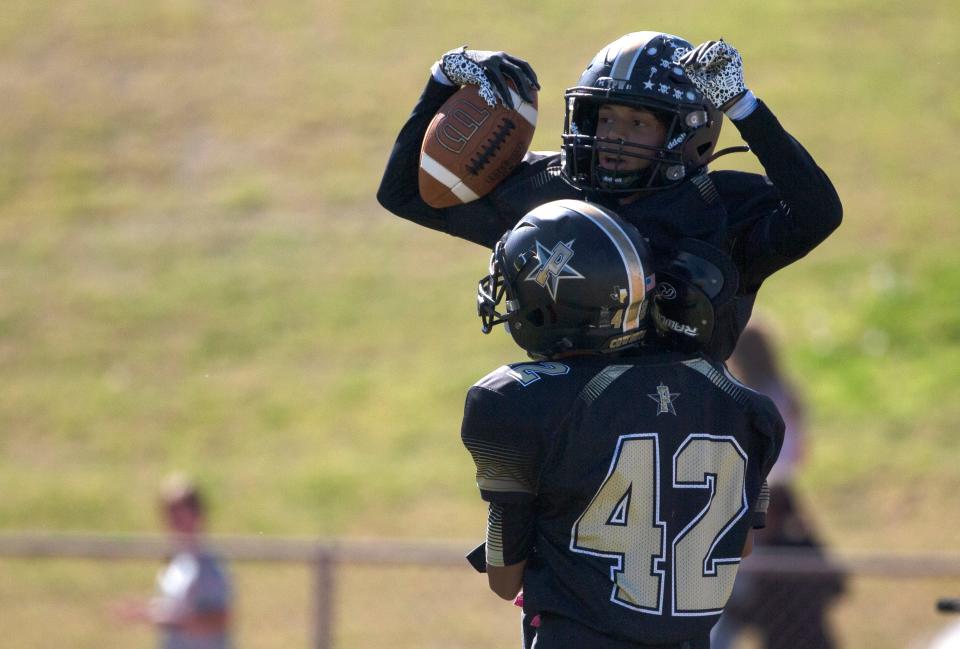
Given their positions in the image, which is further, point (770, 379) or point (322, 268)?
point (322, 268)

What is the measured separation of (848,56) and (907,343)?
7099mm

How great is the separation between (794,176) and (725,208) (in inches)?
7.7

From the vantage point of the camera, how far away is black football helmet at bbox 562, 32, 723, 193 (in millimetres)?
2936

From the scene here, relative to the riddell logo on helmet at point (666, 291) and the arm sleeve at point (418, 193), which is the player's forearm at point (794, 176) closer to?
the riddell logo on helmet at point (666, 291)

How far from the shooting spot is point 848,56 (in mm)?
18500

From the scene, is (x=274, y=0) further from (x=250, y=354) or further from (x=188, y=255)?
(x=250, y=354)

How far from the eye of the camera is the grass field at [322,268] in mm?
11305

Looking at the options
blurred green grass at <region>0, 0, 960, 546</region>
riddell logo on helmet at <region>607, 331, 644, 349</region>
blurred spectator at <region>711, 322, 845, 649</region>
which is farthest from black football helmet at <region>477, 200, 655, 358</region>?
blurred green grass at <region>0, 0, 960, 546</region>

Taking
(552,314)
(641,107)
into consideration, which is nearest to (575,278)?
(552,314)

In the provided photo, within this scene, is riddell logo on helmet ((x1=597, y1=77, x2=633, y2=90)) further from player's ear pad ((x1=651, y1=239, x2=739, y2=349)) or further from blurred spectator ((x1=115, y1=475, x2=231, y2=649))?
blurred spectator ((x1=115, y1=475, x2=231, y2=649))

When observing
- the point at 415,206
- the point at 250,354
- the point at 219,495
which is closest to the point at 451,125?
the point at 415,206

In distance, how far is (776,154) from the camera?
9.34ft

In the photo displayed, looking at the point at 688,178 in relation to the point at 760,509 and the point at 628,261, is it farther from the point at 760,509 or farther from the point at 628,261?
the point at 760,509

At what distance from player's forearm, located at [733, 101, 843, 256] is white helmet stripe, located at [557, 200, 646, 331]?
0.38 metres
